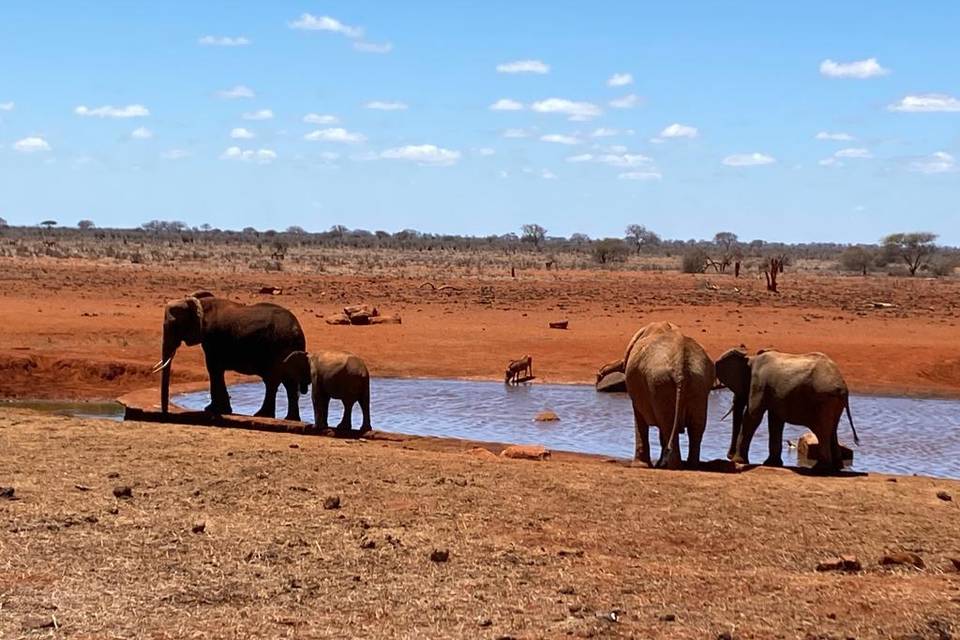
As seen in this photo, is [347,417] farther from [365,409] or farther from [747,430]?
[747,430]

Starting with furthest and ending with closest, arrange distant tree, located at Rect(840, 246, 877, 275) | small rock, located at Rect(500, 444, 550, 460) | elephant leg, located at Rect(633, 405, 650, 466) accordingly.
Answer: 1. distant tree, located at Rect(840, 246, 877, 275)
2. elephant leg, located at Rect(633, 405, 650, 466)
3. small rock, located at Rect(500, 444, 550, 460)

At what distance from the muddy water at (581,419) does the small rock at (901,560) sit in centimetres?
643

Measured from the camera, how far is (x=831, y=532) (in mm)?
9648

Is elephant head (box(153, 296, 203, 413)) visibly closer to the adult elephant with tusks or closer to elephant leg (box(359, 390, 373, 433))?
the adult elephant with tusks

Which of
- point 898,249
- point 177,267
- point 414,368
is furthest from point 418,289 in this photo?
point 898,249

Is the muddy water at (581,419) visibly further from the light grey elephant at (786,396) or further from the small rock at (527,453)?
the small rock at (527,453)

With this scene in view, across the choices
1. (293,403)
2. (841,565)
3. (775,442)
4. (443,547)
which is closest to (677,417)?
(775,442)

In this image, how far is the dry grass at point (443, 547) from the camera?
7273 millimetres

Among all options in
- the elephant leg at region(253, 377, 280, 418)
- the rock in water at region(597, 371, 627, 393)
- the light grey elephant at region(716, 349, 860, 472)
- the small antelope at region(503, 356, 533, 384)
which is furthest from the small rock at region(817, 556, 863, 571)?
the small antelope at region(503, 356, 533, 384)

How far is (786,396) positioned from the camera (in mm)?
14078

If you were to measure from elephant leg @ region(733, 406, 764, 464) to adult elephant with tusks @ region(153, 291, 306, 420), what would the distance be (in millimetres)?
5942

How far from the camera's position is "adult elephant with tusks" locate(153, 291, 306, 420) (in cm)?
1700

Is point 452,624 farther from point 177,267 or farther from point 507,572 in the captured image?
point 177,267

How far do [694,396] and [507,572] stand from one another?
5.60m
